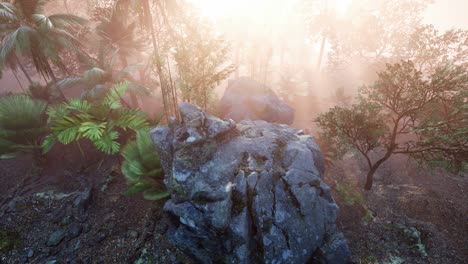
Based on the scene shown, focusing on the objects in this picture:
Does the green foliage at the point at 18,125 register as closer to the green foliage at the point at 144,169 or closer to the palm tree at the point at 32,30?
the palm tree at the point at 32,30

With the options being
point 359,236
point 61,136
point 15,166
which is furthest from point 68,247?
point 359,236

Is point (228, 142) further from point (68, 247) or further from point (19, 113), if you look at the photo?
point (19, 113)

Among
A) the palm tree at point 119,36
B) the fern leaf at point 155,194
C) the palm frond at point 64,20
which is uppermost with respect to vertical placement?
the palm frond at point 64,20

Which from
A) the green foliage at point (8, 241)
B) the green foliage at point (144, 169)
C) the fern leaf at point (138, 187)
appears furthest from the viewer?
the green foliage at point (144, 169)

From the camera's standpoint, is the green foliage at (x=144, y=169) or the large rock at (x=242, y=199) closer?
the large rock at (x=242, y=199)

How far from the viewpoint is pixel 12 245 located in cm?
610

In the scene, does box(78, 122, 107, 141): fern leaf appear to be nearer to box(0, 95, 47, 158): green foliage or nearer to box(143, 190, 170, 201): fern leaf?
box(143, 190, 170, 201): fern leaf

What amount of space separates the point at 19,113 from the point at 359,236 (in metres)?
12.3

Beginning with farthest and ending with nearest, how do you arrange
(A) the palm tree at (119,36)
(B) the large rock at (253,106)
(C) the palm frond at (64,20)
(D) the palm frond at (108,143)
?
(B) the large rock at (253,106) < (A) the palm tree at (119,36) < (C) the palm frond at (64,20) < (D) the palm frond at (108,143)

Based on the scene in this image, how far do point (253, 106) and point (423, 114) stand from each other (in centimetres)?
785

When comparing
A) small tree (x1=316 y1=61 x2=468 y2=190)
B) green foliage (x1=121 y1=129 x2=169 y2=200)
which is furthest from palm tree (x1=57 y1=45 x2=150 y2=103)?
small tree (x1=316 y1=61 x2=468 y2=190)

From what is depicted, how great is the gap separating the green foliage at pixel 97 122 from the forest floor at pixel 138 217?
1.82 m

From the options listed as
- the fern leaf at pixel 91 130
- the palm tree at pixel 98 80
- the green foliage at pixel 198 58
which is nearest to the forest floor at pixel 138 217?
the fern leaf at pixel 91 130

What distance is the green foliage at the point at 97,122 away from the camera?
650cm
